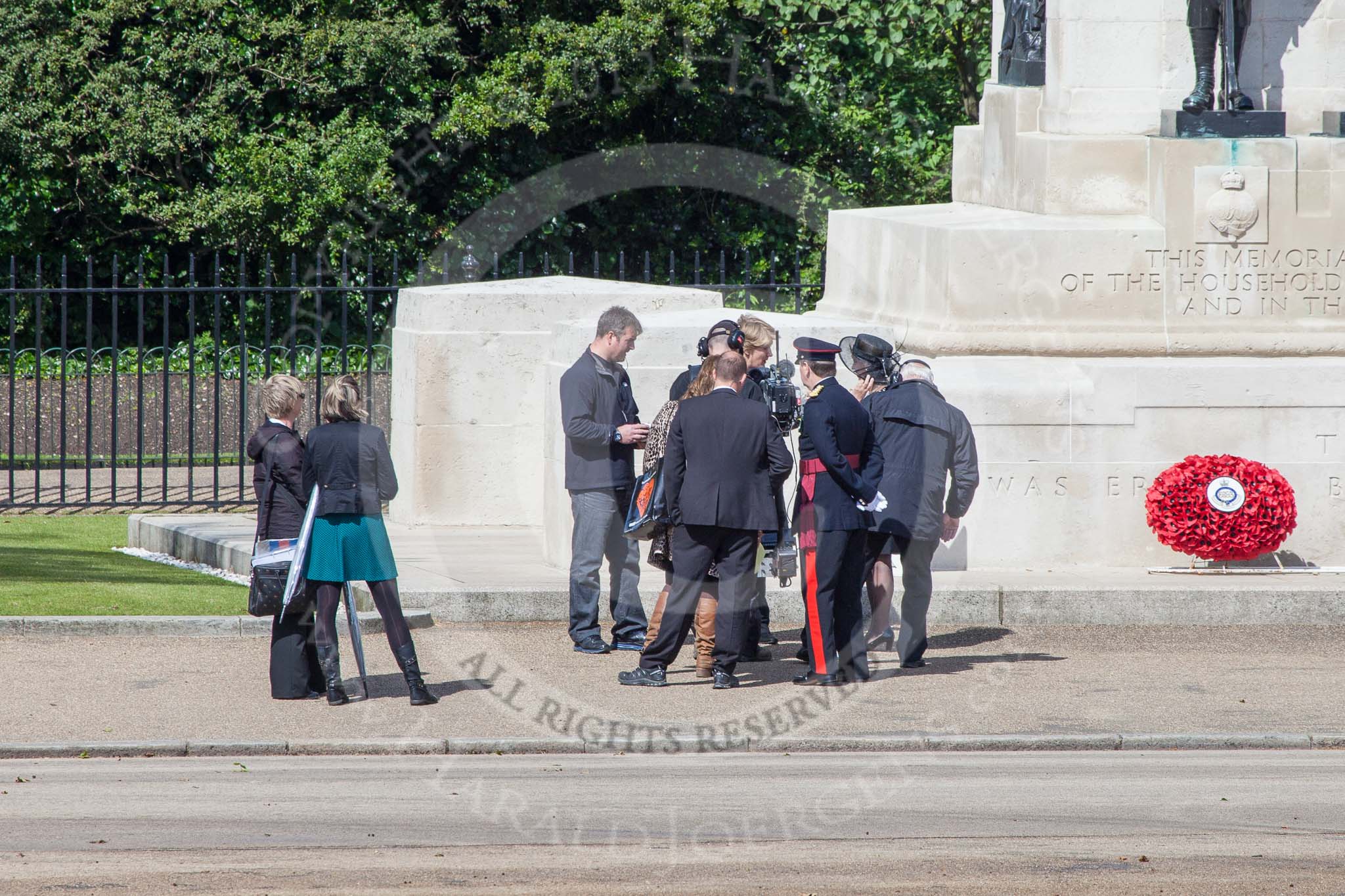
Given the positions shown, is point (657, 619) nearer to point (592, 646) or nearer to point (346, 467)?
point (592, 646)

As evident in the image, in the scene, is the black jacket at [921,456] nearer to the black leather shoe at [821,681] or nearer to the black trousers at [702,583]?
the black leather shoe at [821,681]

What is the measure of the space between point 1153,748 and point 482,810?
2.86 metres

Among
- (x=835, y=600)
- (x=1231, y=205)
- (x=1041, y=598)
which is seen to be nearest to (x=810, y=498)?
(x=835, y=600)

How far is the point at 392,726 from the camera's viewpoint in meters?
7.99

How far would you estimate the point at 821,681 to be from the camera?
8797 mm

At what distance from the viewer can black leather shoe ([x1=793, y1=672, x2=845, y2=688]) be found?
879 cm

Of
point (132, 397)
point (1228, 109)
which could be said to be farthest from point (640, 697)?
point (132, 397)

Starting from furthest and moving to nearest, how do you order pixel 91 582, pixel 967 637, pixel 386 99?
1. pixel 386 99
2. pixel 91 582
3. pixel 967 637

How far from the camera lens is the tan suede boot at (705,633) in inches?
343

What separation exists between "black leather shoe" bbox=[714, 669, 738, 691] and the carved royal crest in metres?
4.90

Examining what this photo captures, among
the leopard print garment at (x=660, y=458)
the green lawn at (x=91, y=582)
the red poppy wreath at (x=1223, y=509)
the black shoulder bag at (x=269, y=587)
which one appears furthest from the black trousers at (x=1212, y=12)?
the black shoulder bag at (x=269, y=587)

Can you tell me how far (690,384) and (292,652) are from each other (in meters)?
2.20

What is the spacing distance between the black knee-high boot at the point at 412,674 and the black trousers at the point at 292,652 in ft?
1.42

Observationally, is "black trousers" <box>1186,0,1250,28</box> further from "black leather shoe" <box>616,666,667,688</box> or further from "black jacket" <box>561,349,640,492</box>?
"black leather shoe" <box>616,666,667,688</box>
